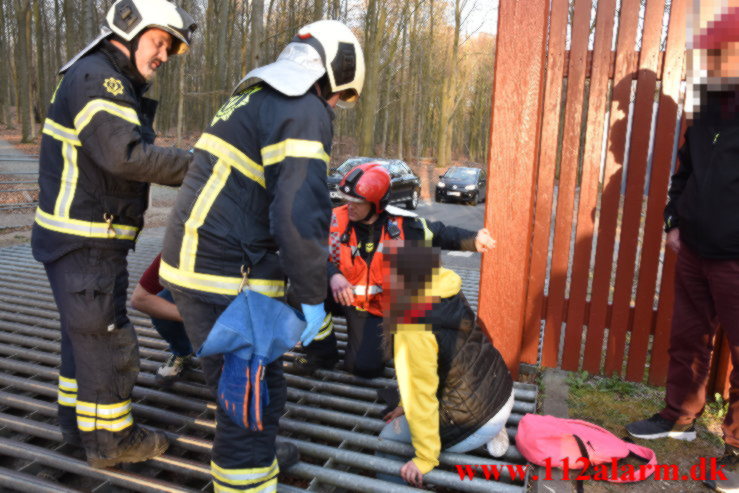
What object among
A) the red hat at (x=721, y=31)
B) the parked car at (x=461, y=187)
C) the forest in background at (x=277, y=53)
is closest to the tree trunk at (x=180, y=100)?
the forest in background at (x=277, y=53)

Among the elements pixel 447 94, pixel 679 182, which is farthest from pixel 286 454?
pixel 447 94

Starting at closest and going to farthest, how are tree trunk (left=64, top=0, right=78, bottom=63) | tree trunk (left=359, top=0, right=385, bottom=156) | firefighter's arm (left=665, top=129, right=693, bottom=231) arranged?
firefighter's arm (left=665, top=129, right=693, bottom=231)
tree trunk (left=64, top=0, right=78, bottom=63)
tree trunk (left=359, top=0, right=385, bottom=156)

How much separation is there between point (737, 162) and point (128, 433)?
10.0ft

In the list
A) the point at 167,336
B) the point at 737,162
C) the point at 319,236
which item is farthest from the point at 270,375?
the point at 737,162

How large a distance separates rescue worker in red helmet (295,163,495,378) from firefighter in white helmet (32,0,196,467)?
1.15 meters

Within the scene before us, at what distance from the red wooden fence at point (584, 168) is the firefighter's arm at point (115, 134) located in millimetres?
2048

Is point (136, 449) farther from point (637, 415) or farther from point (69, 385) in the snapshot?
point (637, 415)

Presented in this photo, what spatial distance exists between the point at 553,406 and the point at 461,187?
16.5 meters

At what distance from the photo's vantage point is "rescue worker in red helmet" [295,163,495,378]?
133 inches

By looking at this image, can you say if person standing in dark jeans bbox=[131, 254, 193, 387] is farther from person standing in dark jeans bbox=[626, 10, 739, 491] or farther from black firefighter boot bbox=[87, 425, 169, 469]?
person standing in dark jeans bbox=[626, 10, 739, 491]

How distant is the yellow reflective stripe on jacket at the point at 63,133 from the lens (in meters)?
2.51

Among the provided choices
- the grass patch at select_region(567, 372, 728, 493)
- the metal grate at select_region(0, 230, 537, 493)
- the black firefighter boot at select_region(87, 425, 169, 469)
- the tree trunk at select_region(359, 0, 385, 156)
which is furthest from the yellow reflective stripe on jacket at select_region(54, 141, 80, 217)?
the tree trunk at select_region(359, 0, 385, 156)

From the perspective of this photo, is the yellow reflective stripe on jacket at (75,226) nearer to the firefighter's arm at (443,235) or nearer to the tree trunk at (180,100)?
the firefighter's arm at (443,235)

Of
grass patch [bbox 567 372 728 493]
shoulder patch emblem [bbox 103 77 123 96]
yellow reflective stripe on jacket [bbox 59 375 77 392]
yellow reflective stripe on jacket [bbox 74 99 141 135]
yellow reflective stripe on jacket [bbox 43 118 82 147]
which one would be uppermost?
shoulder patch emblem [bbox 103 77 123 96]
